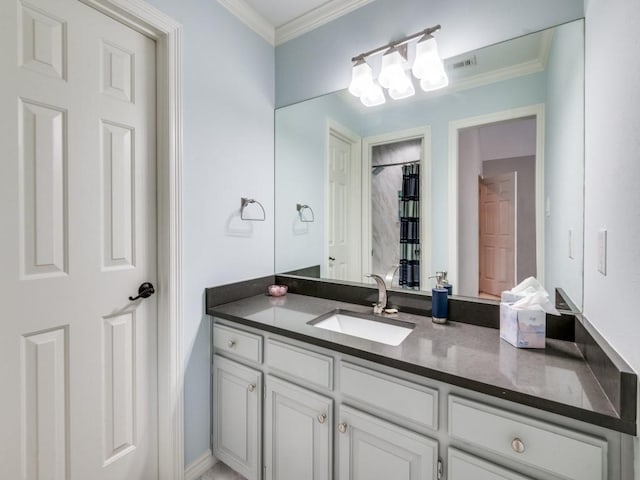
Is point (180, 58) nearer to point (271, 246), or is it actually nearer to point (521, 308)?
point (271, 246)

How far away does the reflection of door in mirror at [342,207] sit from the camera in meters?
1.84

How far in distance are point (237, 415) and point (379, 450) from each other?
0.74m

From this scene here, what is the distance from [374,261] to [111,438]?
149 cm

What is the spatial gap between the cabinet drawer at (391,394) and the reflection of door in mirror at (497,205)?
660mm

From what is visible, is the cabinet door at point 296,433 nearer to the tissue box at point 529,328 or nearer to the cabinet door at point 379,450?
the cabinet door at point 379,450

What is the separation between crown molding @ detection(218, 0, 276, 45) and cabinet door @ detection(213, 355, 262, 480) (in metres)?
1.85

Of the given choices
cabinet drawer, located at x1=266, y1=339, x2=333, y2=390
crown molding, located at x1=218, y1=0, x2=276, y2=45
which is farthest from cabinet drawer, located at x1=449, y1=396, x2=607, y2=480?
crown molding, located at x1=218, y1=0, x2=276, y2=45

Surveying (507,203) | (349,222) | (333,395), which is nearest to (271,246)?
(349,222)

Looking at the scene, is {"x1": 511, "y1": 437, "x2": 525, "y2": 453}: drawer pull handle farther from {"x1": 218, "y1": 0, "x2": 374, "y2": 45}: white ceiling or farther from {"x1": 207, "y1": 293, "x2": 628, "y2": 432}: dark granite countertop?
{"x1": 218, "y1": 0, "x2": 374, "y2": 45}: white ceiling

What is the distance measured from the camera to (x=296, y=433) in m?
1.21

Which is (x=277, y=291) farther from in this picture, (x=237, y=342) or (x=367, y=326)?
(x=367, y=326)

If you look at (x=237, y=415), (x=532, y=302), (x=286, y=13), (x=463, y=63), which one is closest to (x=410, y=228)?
(x=532, y=302)

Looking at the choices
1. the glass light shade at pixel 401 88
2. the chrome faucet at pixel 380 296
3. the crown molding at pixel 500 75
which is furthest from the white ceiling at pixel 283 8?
the chrome faucet at pixel 380 296

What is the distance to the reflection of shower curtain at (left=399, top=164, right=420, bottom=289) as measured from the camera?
1.62 m
